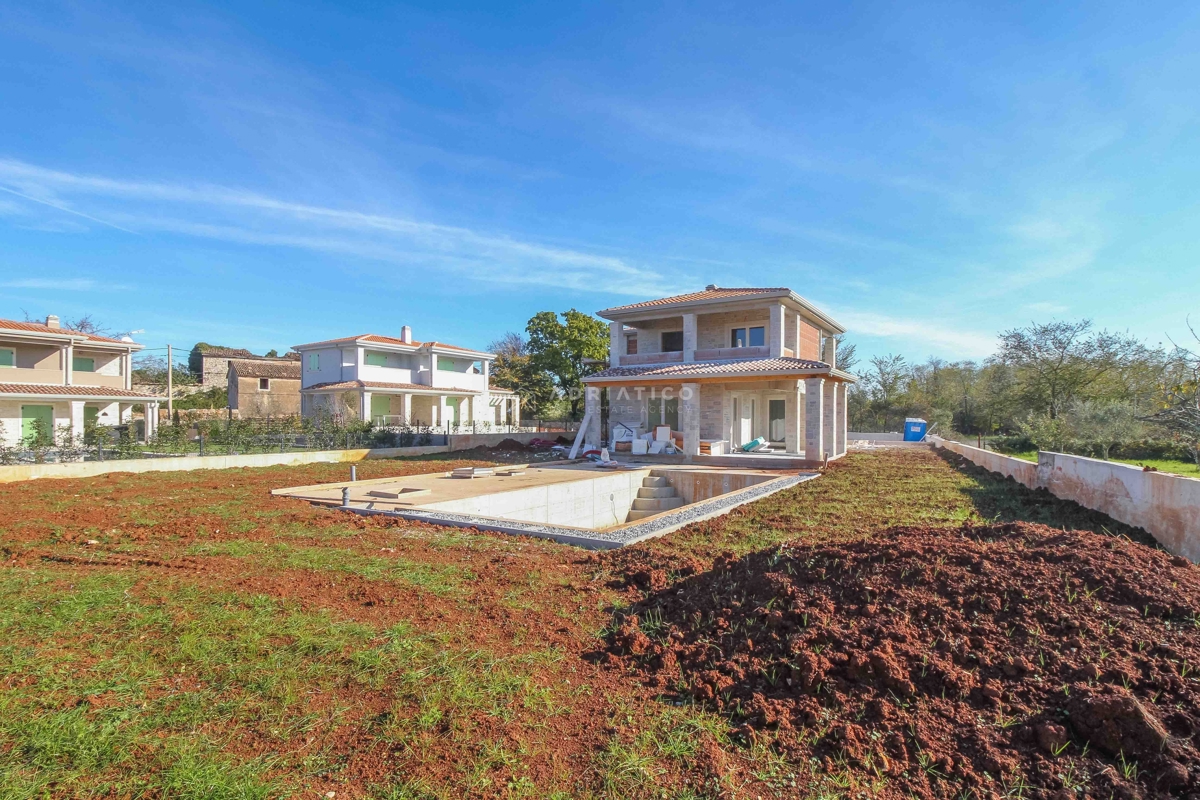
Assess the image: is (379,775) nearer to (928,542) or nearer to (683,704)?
(683,704)

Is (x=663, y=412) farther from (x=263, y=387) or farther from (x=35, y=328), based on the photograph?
(x=263, y=387)

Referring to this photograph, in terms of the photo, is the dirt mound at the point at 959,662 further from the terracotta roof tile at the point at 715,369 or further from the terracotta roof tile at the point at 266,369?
the terracotta roof tile at the point at 266,369

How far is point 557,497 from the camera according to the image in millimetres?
12961

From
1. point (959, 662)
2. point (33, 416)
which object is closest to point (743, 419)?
point (959, 662)

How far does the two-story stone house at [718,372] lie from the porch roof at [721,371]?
→ 0.04 metres

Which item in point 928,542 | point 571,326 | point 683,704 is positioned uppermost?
point 571,326

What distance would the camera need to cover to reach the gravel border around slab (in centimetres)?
757

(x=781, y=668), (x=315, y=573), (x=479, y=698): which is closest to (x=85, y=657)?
(x=315, y=573)

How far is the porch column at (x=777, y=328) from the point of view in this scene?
20.4 meters

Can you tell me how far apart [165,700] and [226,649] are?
25.0 inches

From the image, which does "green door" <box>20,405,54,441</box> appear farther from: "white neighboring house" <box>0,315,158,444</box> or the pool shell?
the pool shell

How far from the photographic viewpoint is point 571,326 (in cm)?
3638

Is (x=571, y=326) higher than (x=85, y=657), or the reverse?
(x=571, y=326)


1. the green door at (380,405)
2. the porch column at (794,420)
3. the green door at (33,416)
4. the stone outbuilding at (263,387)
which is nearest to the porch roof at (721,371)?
the porch column at (794,420)
